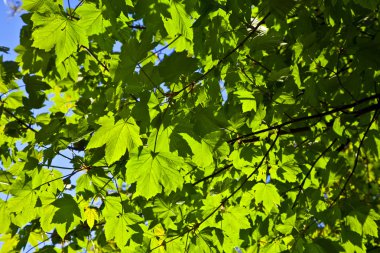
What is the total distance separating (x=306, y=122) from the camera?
2.68 metres

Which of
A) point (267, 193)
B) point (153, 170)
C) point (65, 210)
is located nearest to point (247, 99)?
point (267, 193)

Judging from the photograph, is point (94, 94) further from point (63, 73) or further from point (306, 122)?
point (306, 122)

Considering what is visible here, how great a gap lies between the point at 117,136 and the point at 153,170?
0.73ft

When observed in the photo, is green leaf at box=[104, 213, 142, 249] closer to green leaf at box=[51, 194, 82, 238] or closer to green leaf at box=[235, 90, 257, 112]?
green leaf at box=[51, 194, 82, 238]

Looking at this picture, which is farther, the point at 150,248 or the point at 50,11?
the point at 150,248

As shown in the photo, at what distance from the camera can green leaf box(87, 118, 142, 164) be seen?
1609mm

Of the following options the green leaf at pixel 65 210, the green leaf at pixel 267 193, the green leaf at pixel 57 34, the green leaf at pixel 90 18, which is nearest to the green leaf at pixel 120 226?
the green leaf at pixel 65 210

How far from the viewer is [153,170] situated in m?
1.61

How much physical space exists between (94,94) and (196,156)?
1588mm

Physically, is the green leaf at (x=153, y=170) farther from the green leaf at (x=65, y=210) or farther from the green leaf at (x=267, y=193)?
the green leaf at (x=267, y=193)

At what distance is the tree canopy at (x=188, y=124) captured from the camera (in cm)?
161

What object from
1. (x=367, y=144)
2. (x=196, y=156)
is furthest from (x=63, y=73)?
(x=367, y=144)

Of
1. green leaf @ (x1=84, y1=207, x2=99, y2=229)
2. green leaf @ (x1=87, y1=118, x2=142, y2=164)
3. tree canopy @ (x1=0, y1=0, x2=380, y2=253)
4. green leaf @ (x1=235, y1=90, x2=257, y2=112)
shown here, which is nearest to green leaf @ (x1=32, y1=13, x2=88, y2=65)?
tree canopy @ (x1=0, y1=0, x2=380, y2=253)

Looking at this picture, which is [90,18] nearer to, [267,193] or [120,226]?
[120,226]
